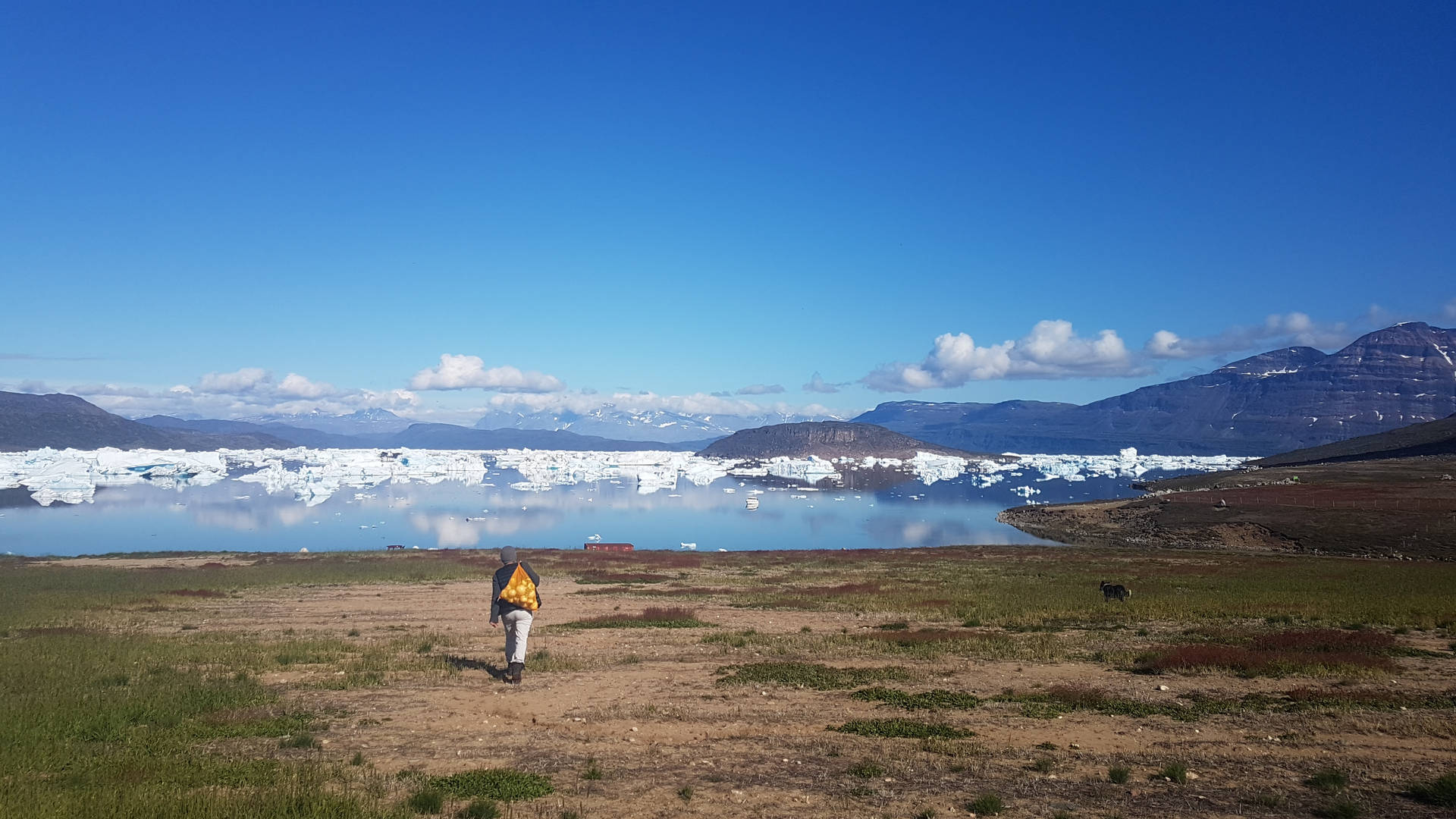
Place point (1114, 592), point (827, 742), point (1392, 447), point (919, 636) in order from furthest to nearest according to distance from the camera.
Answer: point (1392, 447), point (1114, 592), point (919, 636), point (827, 742)

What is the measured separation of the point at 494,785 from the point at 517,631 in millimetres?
4689

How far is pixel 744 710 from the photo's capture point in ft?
35.1

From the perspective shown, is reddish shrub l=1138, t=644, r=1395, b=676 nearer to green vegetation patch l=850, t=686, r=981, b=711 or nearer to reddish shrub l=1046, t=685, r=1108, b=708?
reddish shrub l=1046, t=685, r=1108, b=708

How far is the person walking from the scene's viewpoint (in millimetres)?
Result: 11953

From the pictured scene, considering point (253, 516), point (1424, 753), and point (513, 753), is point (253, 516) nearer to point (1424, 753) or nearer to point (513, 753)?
point (513, 753)

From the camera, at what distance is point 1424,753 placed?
8328mm

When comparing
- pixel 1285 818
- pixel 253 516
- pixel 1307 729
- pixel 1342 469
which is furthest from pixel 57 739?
pixel 1342 469

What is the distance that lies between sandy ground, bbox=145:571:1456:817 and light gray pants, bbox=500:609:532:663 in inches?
18.2

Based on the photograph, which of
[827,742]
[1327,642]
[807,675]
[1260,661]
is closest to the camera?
[827,742]

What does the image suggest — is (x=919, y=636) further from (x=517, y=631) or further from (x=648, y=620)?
(x=517, y=631)

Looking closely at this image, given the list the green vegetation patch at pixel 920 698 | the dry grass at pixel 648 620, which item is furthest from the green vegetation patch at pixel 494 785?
the dry grass at pixel 648 620

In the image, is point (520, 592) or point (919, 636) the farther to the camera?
point (919, 636)

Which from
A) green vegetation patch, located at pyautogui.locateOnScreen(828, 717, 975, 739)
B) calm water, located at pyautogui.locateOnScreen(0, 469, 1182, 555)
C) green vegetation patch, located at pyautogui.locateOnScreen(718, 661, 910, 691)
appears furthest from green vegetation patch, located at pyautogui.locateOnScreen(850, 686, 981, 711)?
calm water, located at pyautogui.locateOnScreen(0, 469, 1182, 555)

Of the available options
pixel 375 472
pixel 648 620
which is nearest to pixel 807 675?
pixel 648 620
